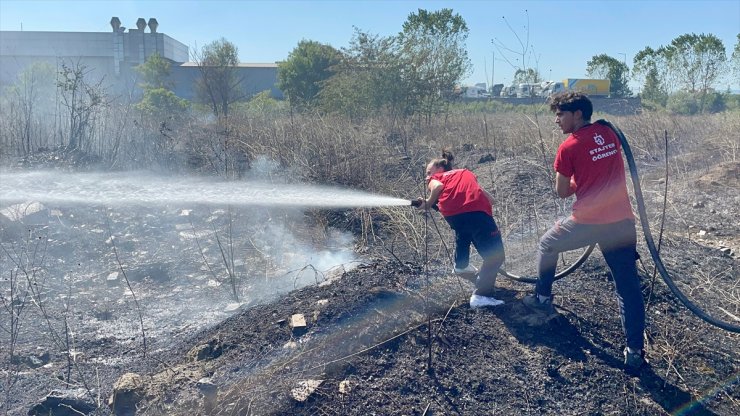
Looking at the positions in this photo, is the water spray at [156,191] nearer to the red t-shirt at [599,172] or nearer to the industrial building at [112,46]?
the red t-shirt at [599,172]

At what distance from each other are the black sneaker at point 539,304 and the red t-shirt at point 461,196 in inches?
32.2

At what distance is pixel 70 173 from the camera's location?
10.6 metres

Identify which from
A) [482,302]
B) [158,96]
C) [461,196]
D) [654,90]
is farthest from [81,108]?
[654,90]

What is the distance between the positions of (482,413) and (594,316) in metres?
1.42

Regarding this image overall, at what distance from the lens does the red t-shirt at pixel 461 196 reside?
199 inches

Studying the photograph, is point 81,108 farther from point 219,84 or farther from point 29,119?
point 219,84

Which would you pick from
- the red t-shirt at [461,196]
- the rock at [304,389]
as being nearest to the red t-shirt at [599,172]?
the red t-shirt at [461,196]

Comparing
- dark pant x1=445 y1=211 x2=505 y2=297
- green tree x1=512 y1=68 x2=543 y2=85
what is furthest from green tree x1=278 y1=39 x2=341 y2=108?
dark pant x1=445 y1=211 x2=505 y2=297

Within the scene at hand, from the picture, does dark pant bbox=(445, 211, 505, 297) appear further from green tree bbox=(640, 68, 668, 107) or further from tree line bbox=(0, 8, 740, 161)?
green tree bbox=(640, 68, 668, 107)

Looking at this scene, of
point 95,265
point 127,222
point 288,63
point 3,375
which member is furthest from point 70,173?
point 288,63

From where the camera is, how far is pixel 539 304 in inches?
181

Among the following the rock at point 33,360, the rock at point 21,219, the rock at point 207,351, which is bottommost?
the rock at point 33,360

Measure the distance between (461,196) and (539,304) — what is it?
105 cm

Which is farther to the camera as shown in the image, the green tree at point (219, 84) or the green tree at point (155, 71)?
the green tree at point (155, 71)
